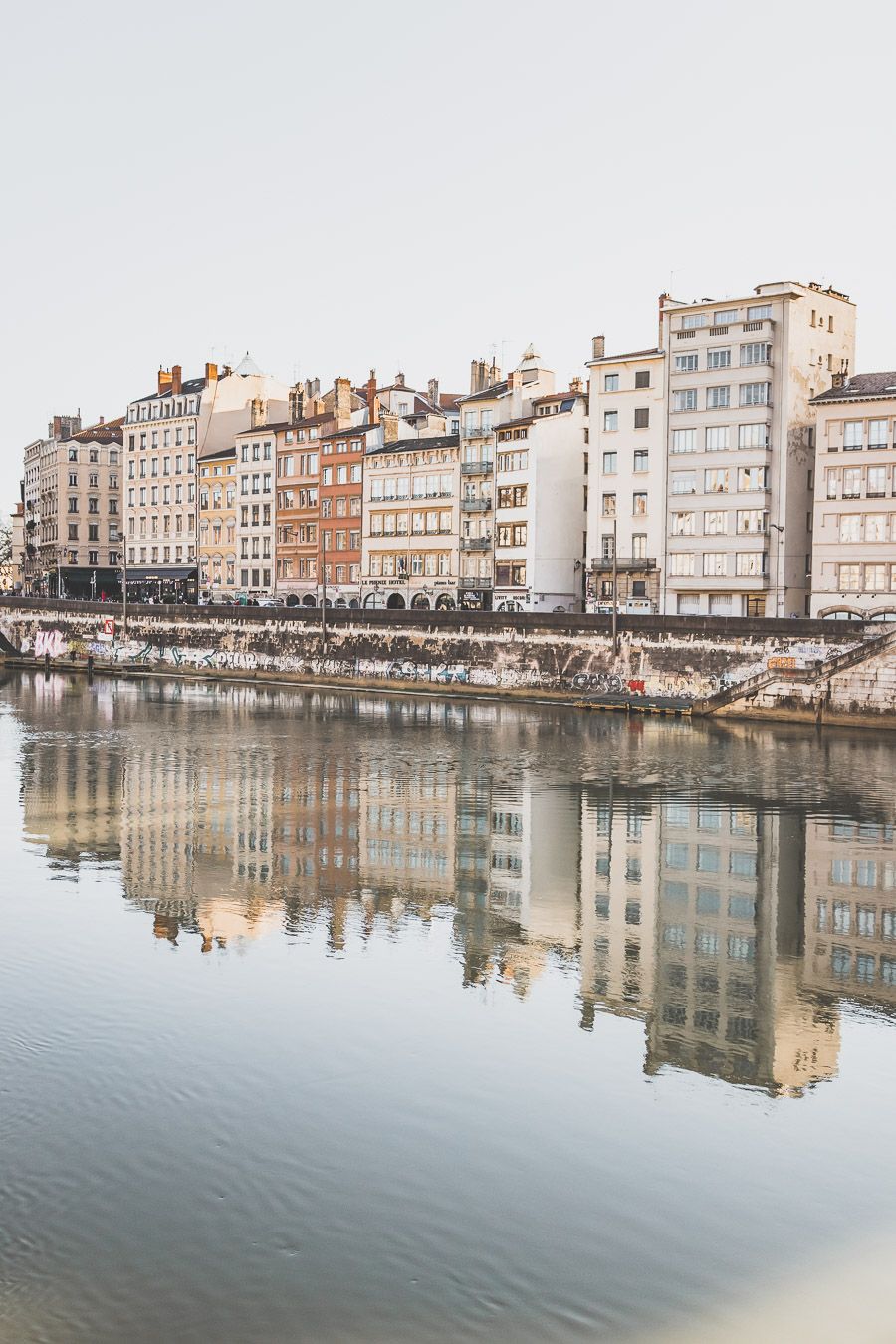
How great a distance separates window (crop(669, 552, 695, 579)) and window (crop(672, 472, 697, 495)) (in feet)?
9.35

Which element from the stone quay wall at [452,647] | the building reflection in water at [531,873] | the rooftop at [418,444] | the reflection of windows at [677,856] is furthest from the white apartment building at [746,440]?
the reflection of windows at [677,856]

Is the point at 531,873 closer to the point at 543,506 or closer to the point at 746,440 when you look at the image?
the point at 746,440

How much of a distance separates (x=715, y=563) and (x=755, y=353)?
9.60 metres

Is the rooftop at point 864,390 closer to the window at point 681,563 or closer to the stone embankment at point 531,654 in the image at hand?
the window at point 681,563

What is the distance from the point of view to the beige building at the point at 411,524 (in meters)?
76.6

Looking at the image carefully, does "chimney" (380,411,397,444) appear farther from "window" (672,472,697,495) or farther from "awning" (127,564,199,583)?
"window" (672,472,697,495)

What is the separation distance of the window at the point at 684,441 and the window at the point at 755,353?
4063 millimetres

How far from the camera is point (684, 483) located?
64125mm

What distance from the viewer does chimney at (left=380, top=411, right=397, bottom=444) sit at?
8181cm

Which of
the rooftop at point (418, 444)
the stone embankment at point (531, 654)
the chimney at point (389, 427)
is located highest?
the chimney at point (389, 427)

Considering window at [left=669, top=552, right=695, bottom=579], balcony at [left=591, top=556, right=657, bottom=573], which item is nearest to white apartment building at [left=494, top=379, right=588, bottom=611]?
balcony at [left=591, top=556, right=657, bottom=573]

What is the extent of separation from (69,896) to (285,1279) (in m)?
11.5

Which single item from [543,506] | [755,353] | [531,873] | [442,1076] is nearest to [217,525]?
[543,506]

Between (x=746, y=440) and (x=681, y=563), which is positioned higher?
(x=746, y=440)
